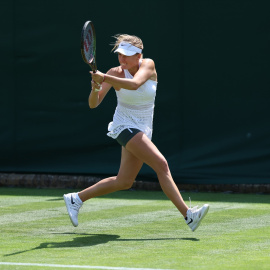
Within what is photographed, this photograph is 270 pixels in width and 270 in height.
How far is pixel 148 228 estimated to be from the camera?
7.11 metres

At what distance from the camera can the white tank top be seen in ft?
22.1

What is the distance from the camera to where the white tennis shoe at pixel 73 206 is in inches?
273

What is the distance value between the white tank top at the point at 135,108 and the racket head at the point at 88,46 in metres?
0.50

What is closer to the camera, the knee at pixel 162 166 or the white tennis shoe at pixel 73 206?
the knee at pixel 162 166

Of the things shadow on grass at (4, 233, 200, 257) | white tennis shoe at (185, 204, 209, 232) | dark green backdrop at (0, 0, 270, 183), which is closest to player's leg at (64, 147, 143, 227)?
shadow on grass at (4, 233, 200, 257)

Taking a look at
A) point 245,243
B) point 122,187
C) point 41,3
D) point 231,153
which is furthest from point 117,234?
point 41,3

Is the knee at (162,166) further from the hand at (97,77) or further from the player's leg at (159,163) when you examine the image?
the hand at (97,77)

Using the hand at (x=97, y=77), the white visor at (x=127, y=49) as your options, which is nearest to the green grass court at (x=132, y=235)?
the hand at (x=97, y=77)

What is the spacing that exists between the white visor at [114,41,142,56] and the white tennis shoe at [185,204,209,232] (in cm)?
136

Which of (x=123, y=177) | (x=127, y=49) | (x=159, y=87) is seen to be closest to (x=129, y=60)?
(x=127, y=49)

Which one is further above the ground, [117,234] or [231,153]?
[117,234]

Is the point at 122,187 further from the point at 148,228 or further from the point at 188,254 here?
the point at 188,254

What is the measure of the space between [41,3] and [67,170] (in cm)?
233

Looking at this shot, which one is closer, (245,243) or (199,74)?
(245,243)
